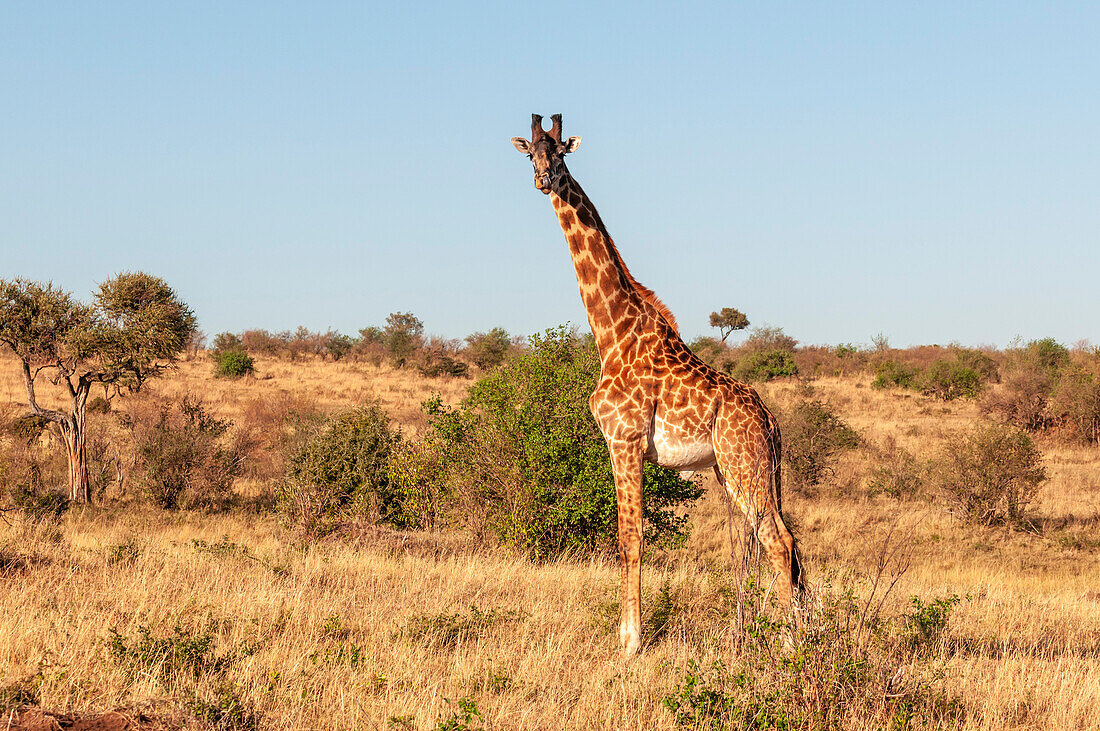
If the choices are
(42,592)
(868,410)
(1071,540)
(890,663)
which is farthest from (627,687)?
(868,410)

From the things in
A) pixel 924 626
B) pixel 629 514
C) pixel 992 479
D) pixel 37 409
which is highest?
pixel 37 409

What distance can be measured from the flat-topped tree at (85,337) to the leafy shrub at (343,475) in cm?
435

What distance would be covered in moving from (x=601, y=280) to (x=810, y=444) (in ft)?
47.0

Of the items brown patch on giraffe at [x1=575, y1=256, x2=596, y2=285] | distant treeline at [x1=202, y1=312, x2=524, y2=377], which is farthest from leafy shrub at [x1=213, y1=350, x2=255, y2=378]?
brown patch on giraffe at [x1=575, y1=256, x2=596, y2=285]

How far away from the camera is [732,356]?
54.4 m

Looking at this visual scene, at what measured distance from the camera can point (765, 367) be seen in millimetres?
47312

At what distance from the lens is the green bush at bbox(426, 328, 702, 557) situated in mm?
11031

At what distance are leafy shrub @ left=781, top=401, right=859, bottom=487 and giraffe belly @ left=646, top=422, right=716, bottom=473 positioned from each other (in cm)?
1319

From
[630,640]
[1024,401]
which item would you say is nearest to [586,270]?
[630,640]

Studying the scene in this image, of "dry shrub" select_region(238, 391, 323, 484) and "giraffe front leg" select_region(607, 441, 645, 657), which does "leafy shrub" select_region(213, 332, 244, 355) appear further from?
"giraffe front leg" select_region(607, 441, 645, 657)

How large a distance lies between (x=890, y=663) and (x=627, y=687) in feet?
5.63

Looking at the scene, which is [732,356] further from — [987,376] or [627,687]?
[627,687]

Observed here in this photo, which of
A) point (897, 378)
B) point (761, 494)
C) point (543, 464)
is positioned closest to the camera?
point (761, 494)

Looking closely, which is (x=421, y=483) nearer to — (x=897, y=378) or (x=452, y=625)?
(x=452, y=625)
